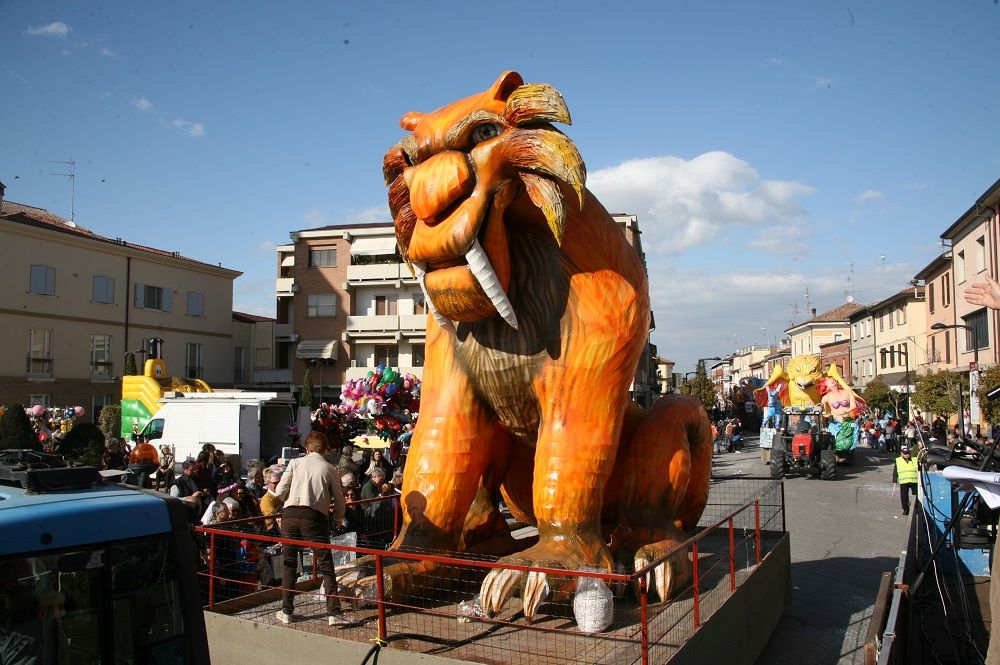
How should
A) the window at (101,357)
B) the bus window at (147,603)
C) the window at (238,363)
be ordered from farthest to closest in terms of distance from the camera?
the window at (238,363), the window at (101,357), the bus window at (147,603)

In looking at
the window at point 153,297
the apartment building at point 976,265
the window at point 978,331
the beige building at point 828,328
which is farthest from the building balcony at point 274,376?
the beige building at point 828,328

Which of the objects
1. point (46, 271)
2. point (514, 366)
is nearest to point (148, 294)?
point (46, 271)

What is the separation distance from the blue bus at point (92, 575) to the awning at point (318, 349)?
1215 inches

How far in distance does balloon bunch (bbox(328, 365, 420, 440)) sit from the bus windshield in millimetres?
7924

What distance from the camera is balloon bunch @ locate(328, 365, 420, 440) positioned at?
10.9 metres

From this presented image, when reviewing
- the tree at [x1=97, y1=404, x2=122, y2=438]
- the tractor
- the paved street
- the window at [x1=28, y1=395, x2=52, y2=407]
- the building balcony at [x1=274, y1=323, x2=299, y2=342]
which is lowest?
the paved street

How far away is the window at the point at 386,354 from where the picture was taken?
33.9 m

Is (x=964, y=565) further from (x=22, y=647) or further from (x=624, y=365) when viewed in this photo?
(x=22, y=647)

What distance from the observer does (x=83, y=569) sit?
8.80 ft

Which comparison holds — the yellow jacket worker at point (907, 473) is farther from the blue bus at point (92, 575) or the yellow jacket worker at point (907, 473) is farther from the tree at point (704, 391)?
the tree at point (704, 391)

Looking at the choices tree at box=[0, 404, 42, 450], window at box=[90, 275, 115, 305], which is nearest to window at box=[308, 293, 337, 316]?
window at box=[90, 275, 115, 305]

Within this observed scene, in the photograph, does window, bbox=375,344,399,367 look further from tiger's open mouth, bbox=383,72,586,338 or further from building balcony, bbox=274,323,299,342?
tiger's open mouth, bbox=383,72,586,338

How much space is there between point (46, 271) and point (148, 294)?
405 cm

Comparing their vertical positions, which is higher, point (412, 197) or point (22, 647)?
point (412, 197)
